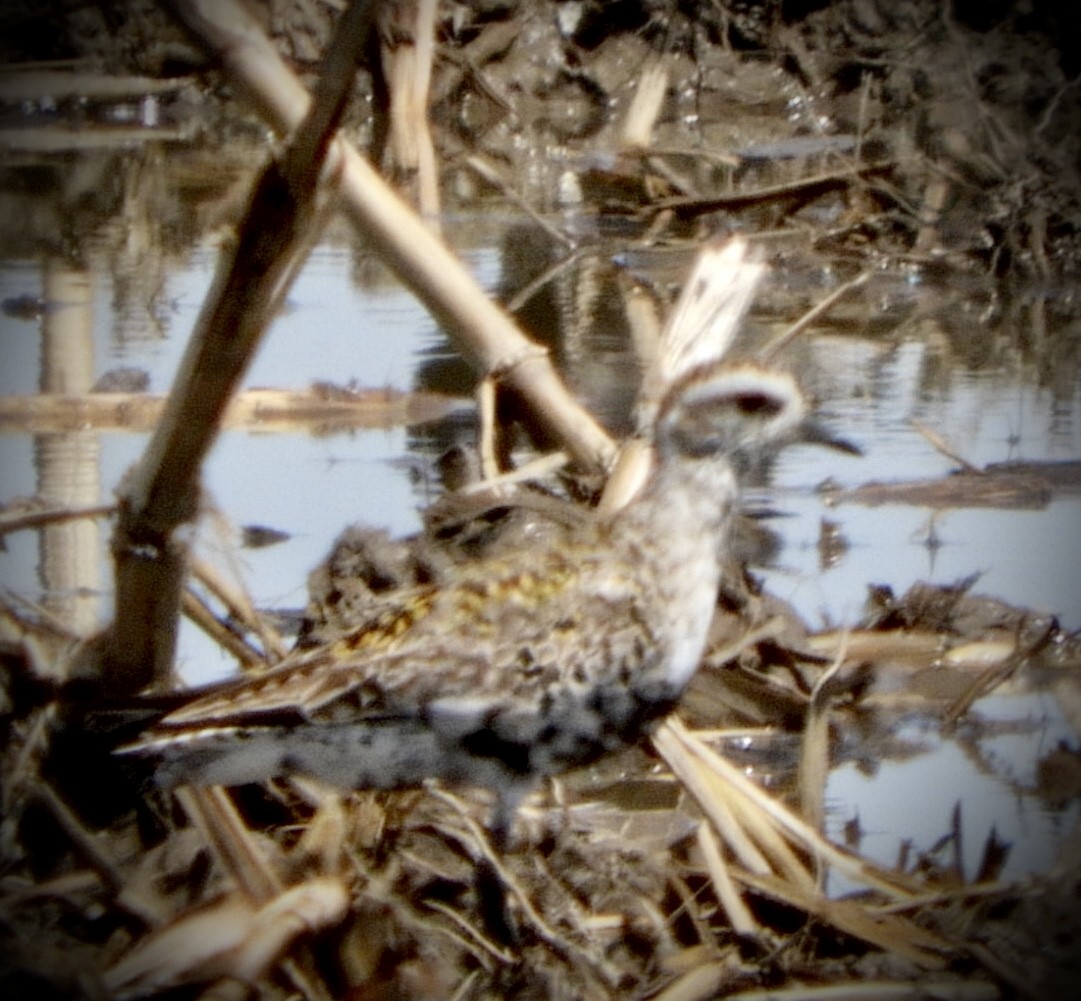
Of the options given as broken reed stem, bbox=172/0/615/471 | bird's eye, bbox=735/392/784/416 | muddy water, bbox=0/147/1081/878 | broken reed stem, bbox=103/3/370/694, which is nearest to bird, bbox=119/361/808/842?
bird's eye, bbox=735/392/784/416

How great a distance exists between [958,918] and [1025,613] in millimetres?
962

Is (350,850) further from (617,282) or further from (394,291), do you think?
(617,282)

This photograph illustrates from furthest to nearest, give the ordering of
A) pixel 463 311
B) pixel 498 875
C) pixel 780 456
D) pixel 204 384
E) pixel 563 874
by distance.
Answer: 1. pixel 780 456
2. pixel 463 311
3. pixel 563 874
4. pixel 498 875
5. pixel 204 384

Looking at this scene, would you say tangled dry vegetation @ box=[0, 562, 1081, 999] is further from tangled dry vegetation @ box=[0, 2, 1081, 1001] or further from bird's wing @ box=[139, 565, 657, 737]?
bird's wing @ box=[139, 565, 657, 737]

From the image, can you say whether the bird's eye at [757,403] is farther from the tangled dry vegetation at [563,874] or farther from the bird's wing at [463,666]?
the tangled dry vegetation at [563,874]

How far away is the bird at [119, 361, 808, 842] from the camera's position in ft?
7.70

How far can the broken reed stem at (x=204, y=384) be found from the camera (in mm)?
1924

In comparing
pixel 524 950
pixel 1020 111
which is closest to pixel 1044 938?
pixel 524 950

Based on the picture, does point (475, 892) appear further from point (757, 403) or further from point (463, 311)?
point (463, 311)

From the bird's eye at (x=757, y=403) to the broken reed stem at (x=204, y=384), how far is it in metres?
0.70

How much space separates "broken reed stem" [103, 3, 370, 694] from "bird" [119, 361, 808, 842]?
129mm

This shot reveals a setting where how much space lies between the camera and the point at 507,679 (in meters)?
2.37

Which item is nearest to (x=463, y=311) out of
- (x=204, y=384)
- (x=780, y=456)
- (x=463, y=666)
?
(x=780, y=456)

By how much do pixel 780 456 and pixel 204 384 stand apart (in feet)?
6.03
